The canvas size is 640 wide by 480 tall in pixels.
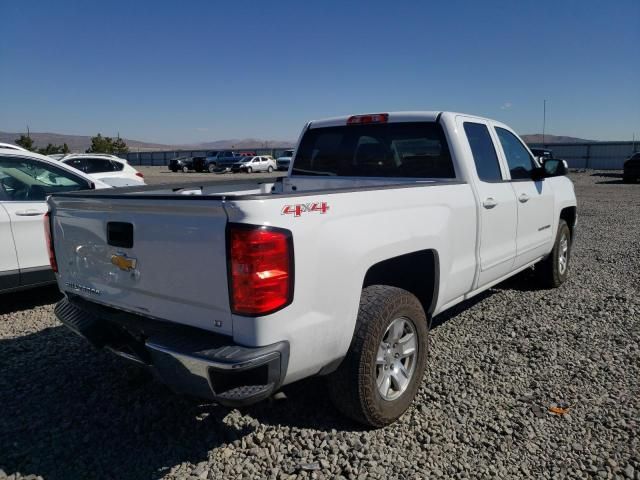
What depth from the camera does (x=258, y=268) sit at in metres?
2.20

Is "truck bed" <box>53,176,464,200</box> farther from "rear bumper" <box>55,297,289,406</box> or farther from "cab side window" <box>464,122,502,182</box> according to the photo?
"rear bumper" <box>55,297,289,406</box>

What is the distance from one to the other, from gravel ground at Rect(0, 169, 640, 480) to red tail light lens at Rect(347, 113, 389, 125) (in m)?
1.96

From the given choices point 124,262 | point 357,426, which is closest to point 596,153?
point 357,426

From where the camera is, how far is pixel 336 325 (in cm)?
254

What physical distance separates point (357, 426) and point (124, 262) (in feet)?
5.50

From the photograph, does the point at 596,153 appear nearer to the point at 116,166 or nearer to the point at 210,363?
the point at 116,166

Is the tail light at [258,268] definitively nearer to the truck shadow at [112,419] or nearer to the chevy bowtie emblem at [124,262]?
the chevy bowtie emblem at [124,262]

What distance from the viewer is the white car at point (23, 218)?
4785 millimetres

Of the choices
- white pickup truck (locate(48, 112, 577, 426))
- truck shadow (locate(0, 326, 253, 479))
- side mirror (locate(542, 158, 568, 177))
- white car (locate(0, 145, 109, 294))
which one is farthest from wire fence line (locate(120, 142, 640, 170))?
truck shadow (locate(0, 326, 253, 479))

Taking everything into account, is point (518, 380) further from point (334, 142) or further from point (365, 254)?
point (334, 142)

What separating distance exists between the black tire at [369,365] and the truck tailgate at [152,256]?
2.52ft

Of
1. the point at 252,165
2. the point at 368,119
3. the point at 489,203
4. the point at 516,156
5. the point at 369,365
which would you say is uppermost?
the point at 368,119

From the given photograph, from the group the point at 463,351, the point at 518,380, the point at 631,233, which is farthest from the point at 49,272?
the point at 631,233

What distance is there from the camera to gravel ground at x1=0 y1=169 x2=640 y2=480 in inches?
105
